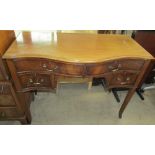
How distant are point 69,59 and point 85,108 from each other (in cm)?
95

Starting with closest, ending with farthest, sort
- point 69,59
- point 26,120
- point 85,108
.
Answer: point 69,59 → point 26,120 → point 85,108

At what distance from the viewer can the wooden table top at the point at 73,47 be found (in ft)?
3.49

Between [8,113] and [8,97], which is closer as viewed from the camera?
[8,97]

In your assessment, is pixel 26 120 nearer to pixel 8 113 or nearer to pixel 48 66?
pixel 8 113

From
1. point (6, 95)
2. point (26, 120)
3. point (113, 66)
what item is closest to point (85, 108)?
point (26, 120)

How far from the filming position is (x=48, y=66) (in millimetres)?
1121

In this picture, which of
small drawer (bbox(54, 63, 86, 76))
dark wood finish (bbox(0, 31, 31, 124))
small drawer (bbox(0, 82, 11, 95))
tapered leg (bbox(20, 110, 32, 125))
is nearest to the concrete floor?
tapered leg (bbox(20, 110, 32, 125))

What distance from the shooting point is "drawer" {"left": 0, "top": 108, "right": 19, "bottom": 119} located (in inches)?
53.0

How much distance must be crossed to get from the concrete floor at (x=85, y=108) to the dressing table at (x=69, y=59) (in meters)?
0.56

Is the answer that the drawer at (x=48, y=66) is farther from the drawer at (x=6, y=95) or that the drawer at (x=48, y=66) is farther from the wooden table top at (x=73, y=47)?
the drawer at (x=6, y=95)

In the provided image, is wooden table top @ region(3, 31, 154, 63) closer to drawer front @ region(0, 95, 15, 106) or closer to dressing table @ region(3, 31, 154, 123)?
dressing table @ region(3, 31, 154, 123)
